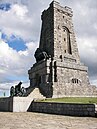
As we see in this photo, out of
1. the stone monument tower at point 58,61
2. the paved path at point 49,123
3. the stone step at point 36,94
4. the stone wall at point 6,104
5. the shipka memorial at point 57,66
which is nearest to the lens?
the paved path at point 49,123

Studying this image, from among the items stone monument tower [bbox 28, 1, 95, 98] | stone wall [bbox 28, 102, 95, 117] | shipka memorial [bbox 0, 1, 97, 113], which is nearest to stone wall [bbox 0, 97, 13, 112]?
shipka memorial [bbox 0, 1, 97, 113]

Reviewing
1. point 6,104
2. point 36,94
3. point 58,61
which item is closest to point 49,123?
point 6,104

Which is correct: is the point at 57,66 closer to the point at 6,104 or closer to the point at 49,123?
the point at 6,104

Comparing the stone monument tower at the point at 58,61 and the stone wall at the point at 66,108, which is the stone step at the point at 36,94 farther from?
the stone wall at the point at 66,108

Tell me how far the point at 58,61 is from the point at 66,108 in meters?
15.7

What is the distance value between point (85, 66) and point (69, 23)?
28.2ft

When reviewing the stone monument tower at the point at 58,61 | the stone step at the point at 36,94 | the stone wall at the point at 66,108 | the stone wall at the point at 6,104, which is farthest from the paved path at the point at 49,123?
the stone monument tower at the point at 58,61

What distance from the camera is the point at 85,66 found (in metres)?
35.1

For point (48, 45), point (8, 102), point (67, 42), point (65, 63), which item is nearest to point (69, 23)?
point (67, 42)

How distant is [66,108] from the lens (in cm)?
1620

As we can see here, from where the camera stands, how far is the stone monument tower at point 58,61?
3050 centimetres

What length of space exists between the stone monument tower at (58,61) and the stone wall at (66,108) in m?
8.59

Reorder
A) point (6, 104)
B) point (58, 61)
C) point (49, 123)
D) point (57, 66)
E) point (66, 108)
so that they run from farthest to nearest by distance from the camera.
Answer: point (58, 61), point (57, 66), point (6, 104), point (66, 108), point (49, 123)

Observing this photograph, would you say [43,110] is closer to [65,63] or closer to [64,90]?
[64,90]
